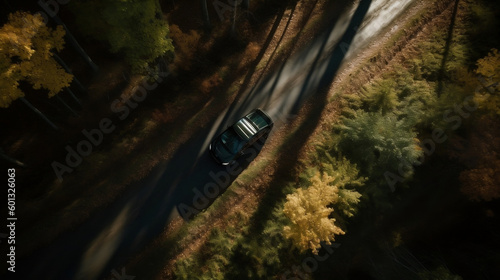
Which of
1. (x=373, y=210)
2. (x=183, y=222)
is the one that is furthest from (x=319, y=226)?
(x=183, y=222)

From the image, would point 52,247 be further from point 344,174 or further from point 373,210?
point 373,210

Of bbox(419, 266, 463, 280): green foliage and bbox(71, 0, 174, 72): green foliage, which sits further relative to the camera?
bbox(419, 266, 463, 280): green foliage

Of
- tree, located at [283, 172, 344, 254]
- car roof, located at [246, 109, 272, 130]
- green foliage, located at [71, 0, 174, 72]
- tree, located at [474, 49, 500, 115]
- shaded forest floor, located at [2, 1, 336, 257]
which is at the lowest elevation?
tree, located at [474, 49, 500, 115]

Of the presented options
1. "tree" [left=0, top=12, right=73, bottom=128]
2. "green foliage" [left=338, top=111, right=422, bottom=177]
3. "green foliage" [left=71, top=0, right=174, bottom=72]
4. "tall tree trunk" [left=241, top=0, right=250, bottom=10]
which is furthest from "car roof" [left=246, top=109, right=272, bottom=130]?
"tree" [left=0, top=12, right=73, bottom=128]

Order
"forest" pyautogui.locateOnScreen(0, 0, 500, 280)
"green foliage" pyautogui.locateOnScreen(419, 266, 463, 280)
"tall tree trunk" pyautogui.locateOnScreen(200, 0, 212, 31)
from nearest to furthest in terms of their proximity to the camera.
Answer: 1. "green foliage" pyautogui.locateOnScreen(419, 266, 463, 280)
2. "forest" pyautogui.locateOnScreen(0, 0, 500, 280)
3. "tall tree trunk" pyautogui.locateOnScreen(200, 0, 212, 31)

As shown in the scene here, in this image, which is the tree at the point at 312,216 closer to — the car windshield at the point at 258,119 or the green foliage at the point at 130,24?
the car windshield at the point at 258,119

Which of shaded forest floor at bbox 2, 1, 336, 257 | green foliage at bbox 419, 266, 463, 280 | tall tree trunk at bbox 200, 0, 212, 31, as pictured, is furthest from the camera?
tall tree trunk at bbox 200, 0, 212, 31

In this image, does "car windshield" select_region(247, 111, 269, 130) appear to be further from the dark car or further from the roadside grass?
the roadside grass

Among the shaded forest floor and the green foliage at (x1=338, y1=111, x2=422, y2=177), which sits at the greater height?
the shaded forest floor
